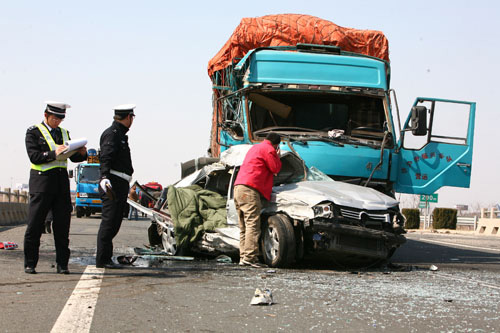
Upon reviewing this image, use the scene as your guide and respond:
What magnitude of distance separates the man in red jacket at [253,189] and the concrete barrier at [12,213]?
625 inches

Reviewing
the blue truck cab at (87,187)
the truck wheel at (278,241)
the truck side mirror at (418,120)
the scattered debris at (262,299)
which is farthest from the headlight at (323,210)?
the blue truck cab at (87,187)

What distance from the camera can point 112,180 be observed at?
312 inches

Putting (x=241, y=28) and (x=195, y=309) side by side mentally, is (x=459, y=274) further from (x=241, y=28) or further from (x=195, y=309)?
(x=241, y=28)

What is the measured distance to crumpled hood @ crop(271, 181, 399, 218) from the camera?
8539 mm

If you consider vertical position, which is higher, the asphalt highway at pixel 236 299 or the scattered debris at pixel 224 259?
the asphalt highway at pixel 236 299

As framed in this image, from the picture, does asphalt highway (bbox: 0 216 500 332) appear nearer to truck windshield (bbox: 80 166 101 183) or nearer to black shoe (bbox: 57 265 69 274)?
black shoe (bbox: 57 265 69 274)

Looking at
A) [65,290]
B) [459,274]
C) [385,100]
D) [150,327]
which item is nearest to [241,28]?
[385,100]

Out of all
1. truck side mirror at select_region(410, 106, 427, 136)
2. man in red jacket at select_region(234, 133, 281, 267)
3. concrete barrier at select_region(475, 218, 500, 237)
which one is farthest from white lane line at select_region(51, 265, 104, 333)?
concrete barrier at select_region(475, 218, 500, 237)

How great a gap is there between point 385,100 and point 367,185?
1707 mm

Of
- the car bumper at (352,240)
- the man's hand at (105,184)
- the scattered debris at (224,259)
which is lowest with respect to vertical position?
the scattered debris at (224,259)

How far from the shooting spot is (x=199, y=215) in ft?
32.6

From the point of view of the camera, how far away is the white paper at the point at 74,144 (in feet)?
23.9

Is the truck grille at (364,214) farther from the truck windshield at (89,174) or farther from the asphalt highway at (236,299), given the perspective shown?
the truck windshield at (89,174)

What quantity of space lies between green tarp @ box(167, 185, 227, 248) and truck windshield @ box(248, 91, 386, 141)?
147 cm
